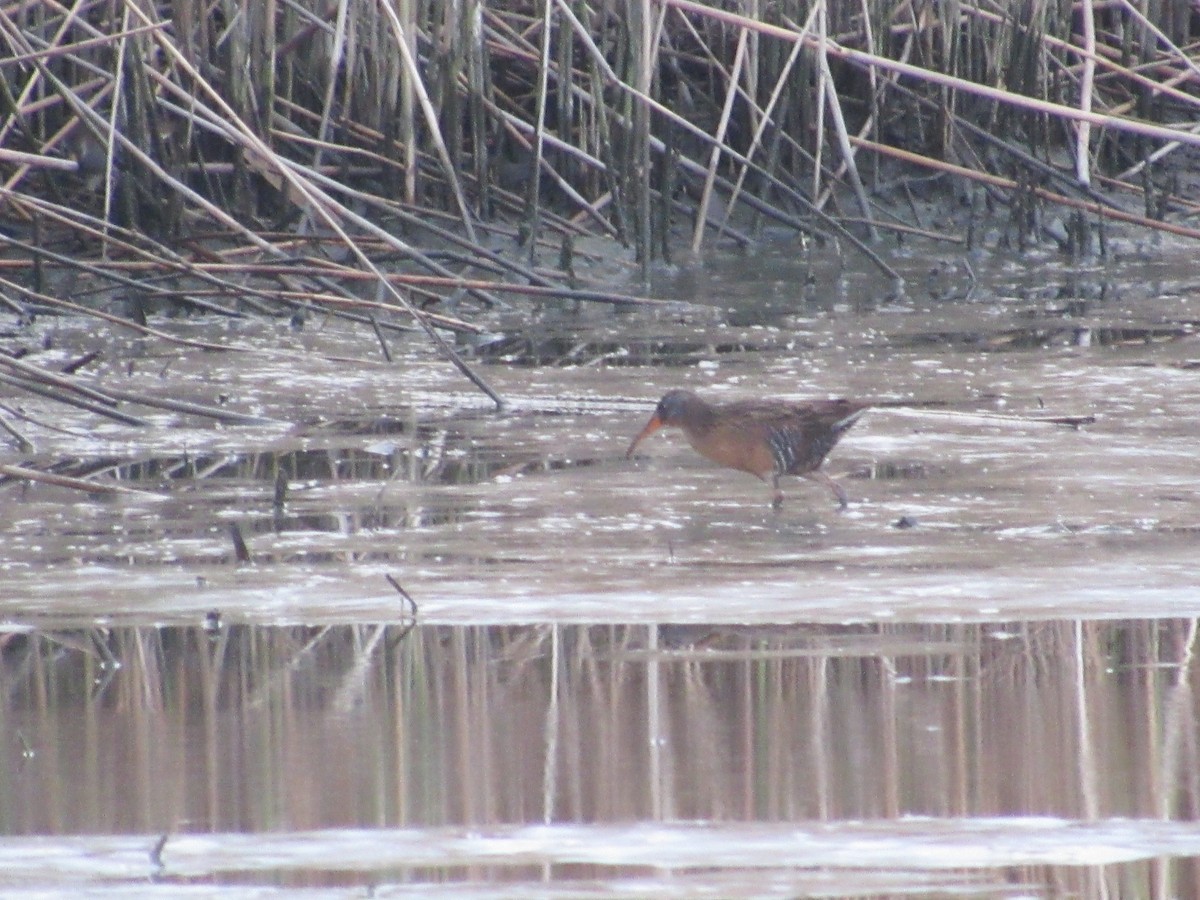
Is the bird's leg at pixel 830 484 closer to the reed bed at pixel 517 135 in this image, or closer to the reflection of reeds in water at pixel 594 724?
the reflection of reeds in water at pixel 594 724

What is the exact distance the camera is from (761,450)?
498cm

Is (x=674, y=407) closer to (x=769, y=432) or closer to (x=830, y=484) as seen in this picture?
(x=769, y=432)

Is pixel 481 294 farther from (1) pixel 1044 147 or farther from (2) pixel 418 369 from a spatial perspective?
(1) pixel 1044 147

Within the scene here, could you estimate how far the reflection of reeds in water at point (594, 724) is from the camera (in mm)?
2648

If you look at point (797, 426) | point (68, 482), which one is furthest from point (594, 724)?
point (797, 426)

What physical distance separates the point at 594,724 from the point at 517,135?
6.42 meters

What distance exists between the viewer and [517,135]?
363 inches

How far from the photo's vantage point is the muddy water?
8.18 feet

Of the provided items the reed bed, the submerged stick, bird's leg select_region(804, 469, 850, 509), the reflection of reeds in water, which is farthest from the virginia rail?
the reed bed

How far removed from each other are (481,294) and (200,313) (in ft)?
3.28

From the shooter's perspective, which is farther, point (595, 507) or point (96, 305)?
point (96, 305)

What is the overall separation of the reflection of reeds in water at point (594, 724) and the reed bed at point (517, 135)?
3.15 m

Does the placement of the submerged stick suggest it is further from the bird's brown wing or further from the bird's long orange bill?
the bird's brown wing

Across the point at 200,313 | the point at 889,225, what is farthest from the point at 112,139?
the point at 889,225
